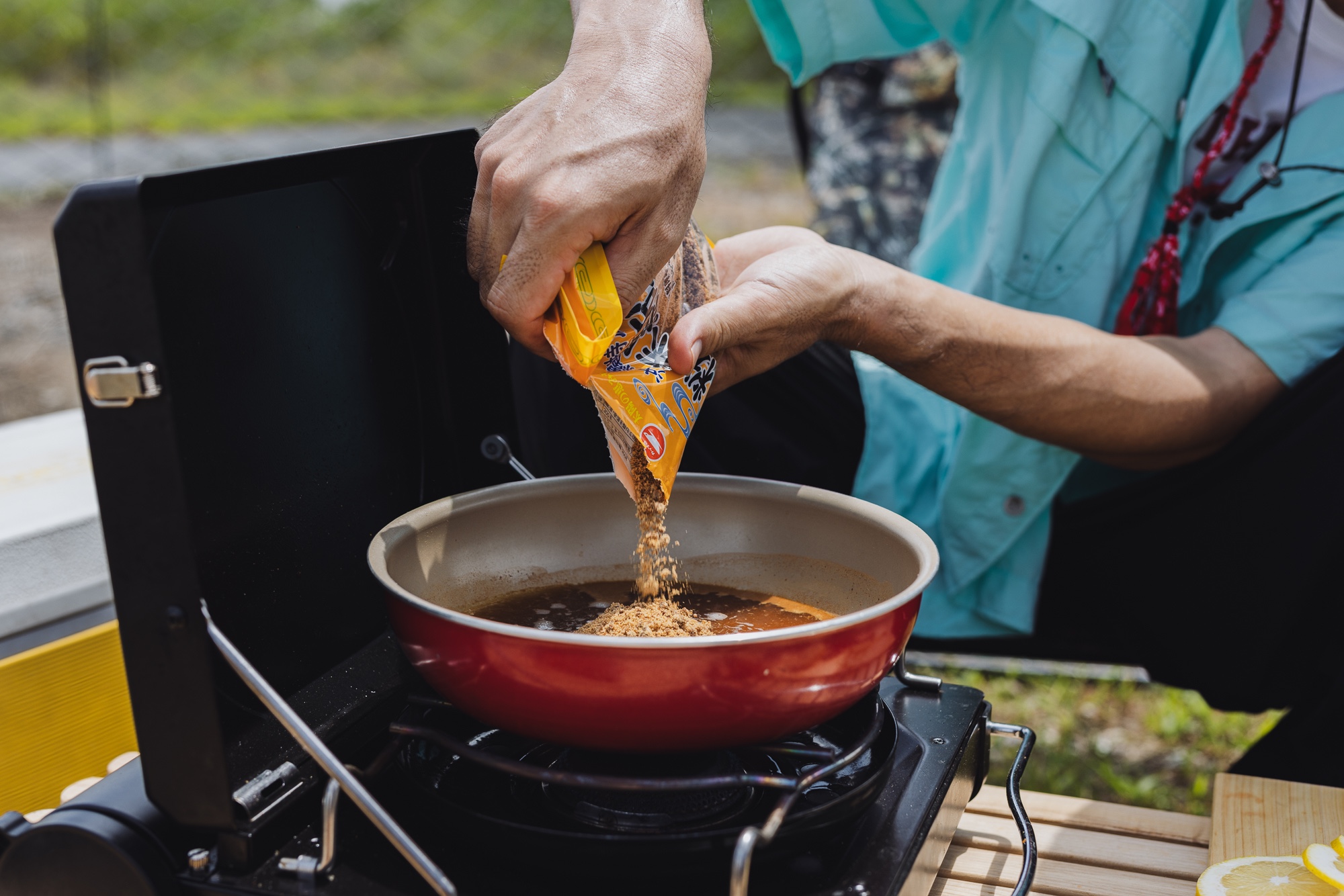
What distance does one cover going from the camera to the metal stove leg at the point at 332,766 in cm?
77

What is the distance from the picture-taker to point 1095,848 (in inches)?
45.1

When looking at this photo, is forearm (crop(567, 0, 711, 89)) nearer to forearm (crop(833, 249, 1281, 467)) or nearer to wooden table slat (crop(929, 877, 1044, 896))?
forearm (crop(833, 249, 1281, 467))

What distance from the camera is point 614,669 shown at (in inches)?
31.6

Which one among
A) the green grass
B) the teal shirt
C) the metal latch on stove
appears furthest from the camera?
the green grass

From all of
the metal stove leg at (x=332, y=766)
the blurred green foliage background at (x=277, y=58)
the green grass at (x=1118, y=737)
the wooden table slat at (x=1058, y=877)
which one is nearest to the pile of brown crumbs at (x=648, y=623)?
the metal stove leg at (x=332, y=766)

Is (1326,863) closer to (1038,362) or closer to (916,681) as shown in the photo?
Answer: (916,681)

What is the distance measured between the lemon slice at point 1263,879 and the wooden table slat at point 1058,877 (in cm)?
6

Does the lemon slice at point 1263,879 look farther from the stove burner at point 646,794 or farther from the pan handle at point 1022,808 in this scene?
the stove burner at point 646,794

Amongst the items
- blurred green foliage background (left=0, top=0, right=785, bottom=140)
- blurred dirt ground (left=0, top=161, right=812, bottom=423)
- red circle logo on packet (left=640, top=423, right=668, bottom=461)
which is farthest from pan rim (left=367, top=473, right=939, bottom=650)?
blurred green foliage background (left=0, top=0, right=785, bottom=140)

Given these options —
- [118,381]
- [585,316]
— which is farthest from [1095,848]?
[118,381]

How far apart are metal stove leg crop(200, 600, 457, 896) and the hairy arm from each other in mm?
594

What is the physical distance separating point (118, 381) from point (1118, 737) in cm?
188

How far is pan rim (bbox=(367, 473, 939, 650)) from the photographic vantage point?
2.60 ft

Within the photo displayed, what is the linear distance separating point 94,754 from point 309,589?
0.47 meters
